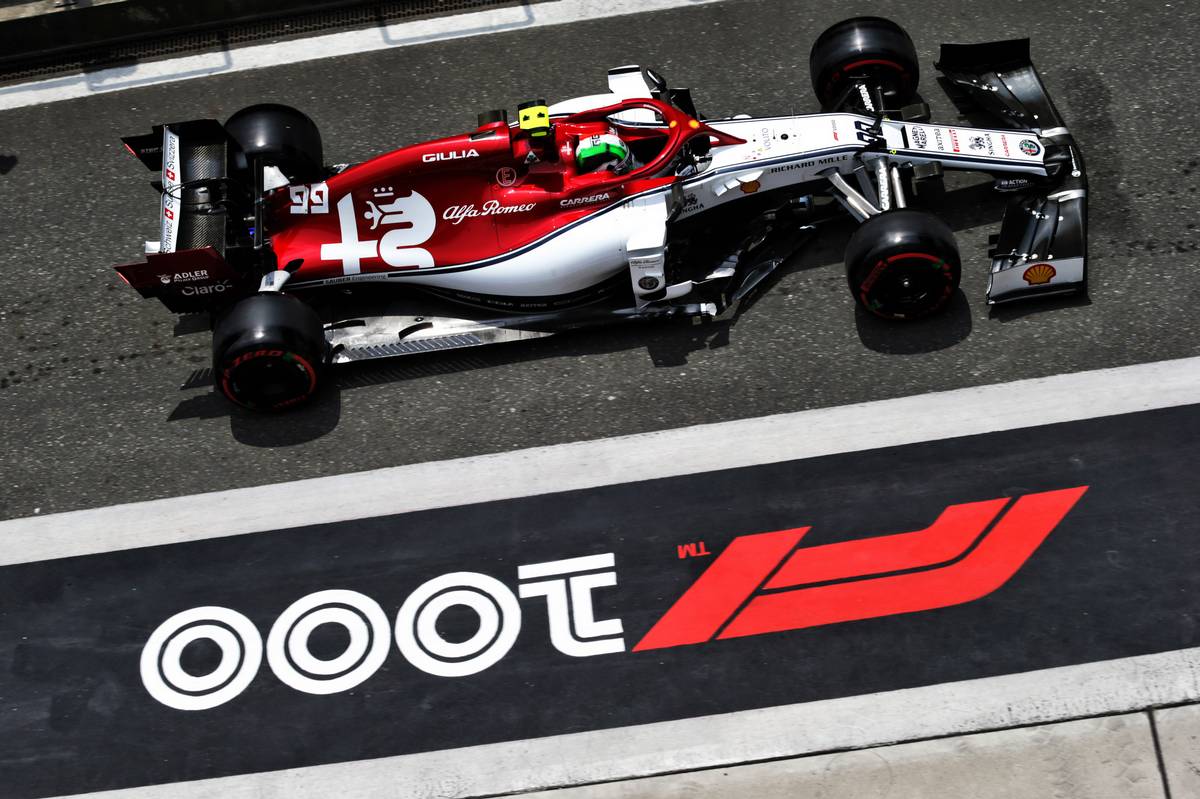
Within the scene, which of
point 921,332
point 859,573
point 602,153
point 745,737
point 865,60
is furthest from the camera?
point 865,60

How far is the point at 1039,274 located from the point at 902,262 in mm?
1111

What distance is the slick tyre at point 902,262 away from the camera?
786 centimetres

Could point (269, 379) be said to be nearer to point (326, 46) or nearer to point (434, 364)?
point (434, 364)

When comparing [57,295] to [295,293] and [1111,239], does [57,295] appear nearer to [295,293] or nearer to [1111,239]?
[295,293]

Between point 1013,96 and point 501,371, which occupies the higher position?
point 1013,96

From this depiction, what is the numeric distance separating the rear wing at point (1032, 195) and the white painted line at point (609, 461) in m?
0.72

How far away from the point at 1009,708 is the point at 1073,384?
7.88 feet

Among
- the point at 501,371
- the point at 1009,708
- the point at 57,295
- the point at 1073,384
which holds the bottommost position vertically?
the point at 1009,708

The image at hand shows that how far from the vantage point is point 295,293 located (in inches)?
341

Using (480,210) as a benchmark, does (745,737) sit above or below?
below

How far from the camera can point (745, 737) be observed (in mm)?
7223

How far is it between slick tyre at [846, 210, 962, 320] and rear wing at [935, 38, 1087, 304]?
489 mm

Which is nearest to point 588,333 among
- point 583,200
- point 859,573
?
point 583,200

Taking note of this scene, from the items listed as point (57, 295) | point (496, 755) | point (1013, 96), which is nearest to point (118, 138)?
point (57, 295)
